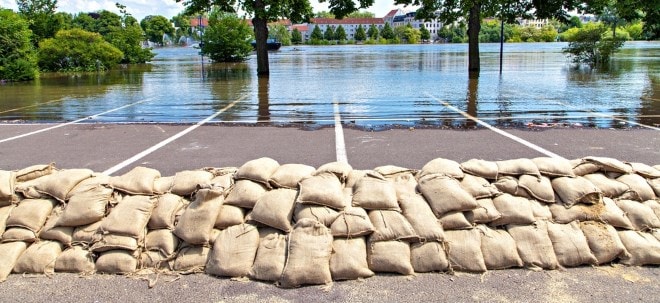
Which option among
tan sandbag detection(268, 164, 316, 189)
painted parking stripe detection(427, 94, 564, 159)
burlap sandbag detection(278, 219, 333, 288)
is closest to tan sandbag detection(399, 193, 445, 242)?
burlap sandbag detection(278, 219, 333, 288)

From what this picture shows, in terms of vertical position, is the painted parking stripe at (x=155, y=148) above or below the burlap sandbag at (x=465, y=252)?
above

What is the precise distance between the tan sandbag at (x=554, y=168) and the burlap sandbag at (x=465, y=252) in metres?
0.96

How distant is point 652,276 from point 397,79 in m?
17.3

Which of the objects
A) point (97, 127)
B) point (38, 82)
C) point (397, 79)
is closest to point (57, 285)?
point (97, 127)

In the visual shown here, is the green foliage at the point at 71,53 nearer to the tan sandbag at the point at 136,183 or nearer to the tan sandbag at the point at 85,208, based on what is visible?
the tan sandbag at the point at 136,183

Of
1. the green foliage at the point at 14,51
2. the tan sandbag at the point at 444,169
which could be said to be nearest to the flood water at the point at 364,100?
the green foliage at the point at 14,51

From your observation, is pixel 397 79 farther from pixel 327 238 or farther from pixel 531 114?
pixel 327 238

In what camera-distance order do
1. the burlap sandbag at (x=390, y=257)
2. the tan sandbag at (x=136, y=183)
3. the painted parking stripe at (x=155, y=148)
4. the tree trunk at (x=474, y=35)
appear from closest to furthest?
the burlap sandbag at (x=390, y=257)
the tan sandbag at (x=136, y=183)
the painted parking stripe at (x=155, y=148)
the tree trunk at (x=474, y=35)

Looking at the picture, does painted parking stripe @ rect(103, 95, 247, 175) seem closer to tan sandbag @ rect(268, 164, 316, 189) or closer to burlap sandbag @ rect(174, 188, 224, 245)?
burlap sandbag @ rect(174, 188, 224, 245)

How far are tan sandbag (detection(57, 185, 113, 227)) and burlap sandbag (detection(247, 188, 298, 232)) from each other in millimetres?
1183

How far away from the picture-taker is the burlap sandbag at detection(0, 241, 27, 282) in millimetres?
3861

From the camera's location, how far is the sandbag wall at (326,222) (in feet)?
12.7

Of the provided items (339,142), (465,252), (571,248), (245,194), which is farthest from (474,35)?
(245,194)

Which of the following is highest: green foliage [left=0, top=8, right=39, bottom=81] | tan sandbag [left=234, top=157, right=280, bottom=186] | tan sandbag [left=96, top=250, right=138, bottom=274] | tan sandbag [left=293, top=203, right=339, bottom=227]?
green foliage [left=0, top=8, right=39, bottom=81]
